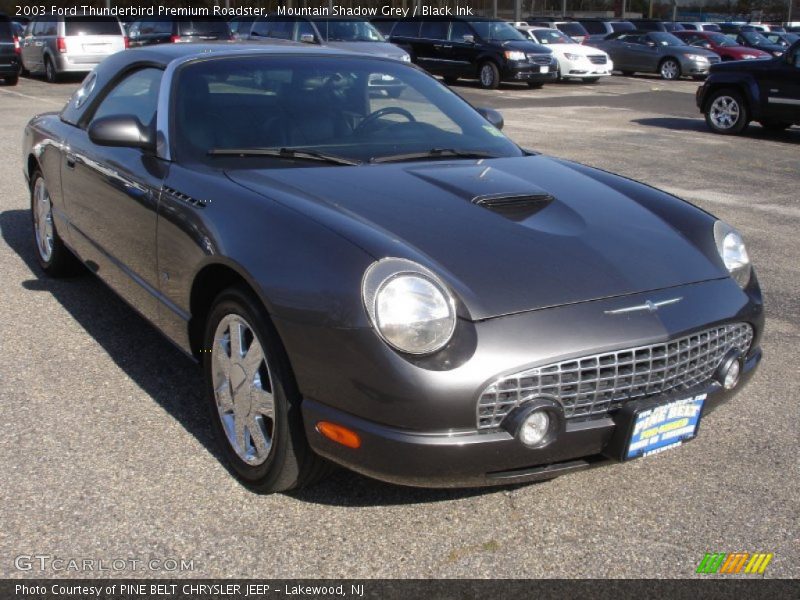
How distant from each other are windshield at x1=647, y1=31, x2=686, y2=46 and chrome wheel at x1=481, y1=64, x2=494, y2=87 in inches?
314

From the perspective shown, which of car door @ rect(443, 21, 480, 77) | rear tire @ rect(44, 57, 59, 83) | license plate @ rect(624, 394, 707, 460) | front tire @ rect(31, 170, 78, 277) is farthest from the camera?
car door @ rect(443, 21, 480, 77)

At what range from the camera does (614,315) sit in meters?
2.96

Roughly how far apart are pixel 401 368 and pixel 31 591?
1.25 metres

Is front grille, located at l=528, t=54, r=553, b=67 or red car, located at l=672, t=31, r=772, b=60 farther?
red car, located at l=672, t=31, r=772, b=60

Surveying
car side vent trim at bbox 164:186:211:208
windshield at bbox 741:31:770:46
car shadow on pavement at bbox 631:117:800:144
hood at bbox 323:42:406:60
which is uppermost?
windshield at bbox 741:31:770:46

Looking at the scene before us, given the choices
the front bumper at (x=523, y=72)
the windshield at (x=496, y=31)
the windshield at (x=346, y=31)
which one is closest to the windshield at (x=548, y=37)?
the windshield at (x=496, y=31)

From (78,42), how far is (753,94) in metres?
15.0

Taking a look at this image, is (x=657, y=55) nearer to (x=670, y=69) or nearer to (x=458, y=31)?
(x=670, y=69)

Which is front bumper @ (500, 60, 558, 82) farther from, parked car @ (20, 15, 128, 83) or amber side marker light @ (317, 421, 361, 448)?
amber side marker light @ (317, 421, 361, 448)

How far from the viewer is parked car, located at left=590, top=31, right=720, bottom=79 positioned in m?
27.4

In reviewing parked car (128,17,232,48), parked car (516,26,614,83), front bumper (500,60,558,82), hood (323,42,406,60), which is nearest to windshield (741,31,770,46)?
parked car (516,26,614,83)

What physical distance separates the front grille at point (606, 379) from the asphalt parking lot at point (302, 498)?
0.47m

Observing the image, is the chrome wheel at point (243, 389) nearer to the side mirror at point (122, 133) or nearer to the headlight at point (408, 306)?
the headlight at point (408, 306)

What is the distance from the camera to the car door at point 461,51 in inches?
925
